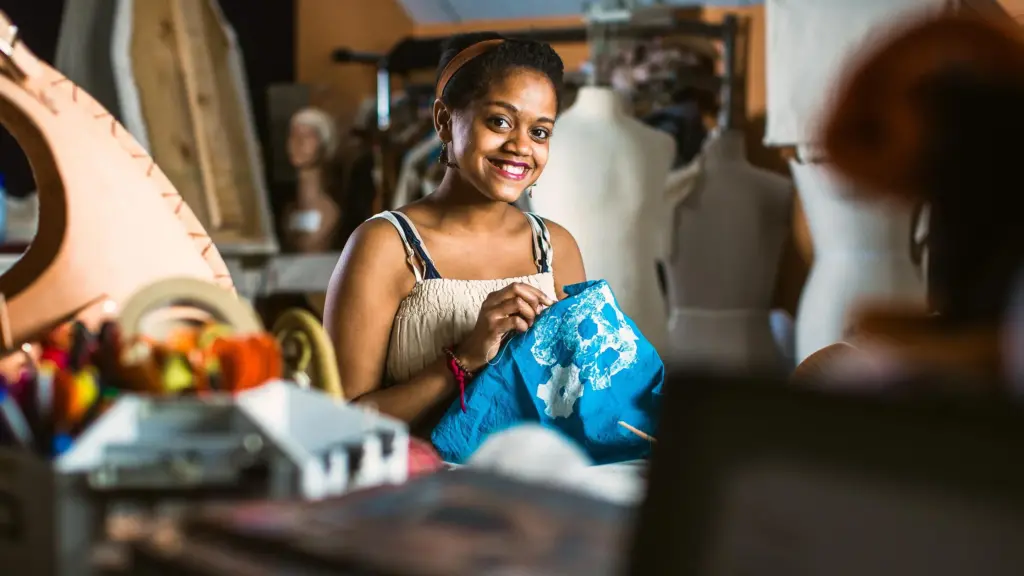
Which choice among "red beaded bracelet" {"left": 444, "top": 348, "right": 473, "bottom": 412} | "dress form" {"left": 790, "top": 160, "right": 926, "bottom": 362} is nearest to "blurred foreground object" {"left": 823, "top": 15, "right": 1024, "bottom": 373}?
"red beaded bracelet" {"left": 444, "top": 348, "right": 473, "bottom": 412}

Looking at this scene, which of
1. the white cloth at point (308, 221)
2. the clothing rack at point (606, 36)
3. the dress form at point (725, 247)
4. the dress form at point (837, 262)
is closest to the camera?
the dress form at point (837, 262)

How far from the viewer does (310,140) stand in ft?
11.4

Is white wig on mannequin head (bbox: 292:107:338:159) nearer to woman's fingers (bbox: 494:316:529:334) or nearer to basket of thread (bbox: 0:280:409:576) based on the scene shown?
woman's fingers (bbox: 494:316:529:334)

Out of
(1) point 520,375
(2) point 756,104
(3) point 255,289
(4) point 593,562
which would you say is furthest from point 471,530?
(2) point 756,104

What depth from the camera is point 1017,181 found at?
37 cm

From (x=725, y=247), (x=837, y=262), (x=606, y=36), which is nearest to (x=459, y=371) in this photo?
(x=837, y=262)

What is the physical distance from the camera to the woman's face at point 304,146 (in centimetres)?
345

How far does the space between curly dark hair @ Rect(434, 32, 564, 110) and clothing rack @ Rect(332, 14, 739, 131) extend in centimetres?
167

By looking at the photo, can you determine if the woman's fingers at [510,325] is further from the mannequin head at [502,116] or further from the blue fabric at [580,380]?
the mannequin head at [502,116]

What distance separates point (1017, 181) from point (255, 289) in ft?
10.3

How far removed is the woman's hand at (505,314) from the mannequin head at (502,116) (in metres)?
0.23

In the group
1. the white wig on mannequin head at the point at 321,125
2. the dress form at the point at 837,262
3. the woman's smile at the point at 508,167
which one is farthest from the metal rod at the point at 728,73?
the woman's smile at the point at 508,167

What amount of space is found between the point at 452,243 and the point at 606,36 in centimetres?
197

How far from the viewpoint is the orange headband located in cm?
133
